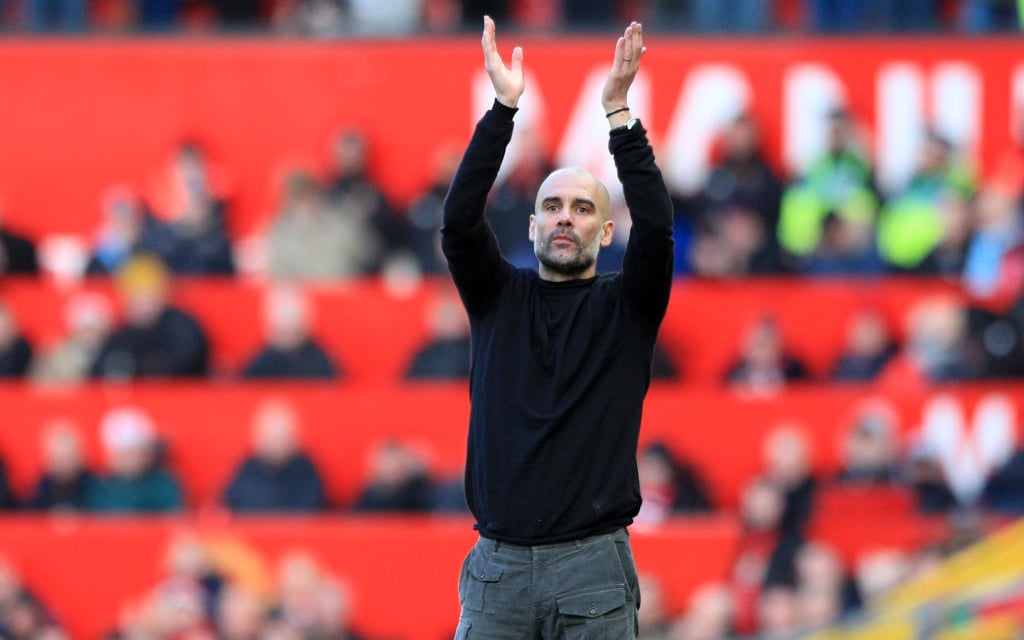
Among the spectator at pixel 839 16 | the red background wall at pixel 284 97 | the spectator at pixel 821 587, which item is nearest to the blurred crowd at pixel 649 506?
the spectator at pixel 821 587

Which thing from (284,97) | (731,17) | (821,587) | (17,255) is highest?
(731,17)

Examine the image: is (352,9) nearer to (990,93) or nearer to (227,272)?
(227,272)

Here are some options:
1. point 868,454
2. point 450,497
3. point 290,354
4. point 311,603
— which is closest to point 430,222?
point 290,354

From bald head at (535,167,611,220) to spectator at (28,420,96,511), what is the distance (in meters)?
8.42

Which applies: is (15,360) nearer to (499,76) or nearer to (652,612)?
(652,612)

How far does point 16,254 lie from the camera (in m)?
15.5

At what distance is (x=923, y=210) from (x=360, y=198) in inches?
163

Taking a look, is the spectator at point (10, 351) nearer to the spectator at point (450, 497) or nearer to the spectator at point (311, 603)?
the spectator at point (311, 603)

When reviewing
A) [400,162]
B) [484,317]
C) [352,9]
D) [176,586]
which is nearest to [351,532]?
[176,586]

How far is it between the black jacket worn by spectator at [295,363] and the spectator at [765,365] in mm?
2790

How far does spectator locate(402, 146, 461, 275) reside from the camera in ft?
48.5

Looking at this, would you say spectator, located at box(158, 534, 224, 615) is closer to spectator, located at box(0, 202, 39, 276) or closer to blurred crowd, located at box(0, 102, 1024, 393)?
blurred crowd, located at box(0, 102, 1024, 393)

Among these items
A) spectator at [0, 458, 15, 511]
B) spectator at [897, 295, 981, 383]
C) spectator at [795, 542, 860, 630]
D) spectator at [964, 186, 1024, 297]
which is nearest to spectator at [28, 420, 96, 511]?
spectator at [0, 458, 15, 511]

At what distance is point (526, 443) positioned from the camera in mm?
5773
